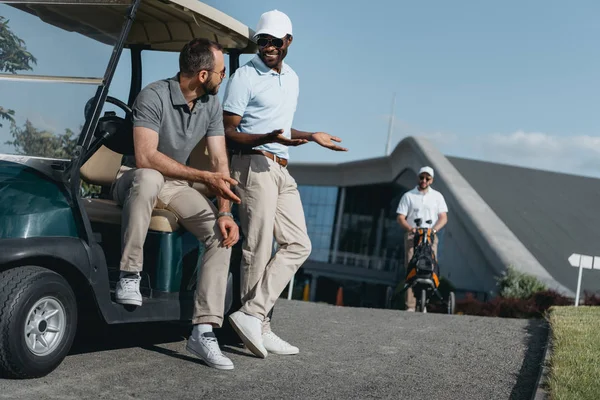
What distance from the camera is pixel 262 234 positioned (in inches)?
226

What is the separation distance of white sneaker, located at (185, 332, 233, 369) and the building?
9.69 meters

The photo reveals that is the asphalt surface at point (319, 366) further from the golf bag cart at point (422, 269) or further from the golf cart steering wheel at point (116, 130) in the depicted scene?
the golf bag cart at point (422, 269)

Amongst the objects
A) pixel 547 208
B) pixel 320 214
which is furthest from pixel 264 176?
pixel 320 214

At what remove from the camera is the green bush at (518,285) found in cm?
1705

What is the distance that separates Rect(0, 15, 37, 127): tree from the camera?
17.3 ft

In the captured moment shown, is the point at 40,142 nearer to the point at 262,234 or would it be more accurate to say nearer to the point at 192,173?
the point at 192,173

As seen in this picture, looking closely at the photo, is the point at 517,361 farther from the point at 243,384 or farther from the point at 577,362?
the point at 243,384

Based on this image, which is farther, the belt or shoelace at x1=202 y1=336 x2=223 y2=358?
the belt

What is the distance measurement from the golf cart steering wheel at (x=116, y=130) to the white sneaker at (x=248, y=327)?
4.40 feet

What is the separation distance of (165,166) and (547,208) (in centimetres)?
2309

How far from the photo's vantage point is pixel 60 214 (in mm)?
4695

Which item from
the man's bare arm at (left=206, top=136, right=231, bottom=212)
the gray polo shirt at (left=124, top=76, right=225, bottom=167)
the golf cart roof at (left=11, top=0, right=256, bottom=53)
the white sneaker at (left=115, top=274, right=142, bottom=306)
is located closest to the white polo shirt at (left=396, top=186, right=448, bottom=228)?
the golf cart roof at (left=11, top=0, right=256, bottom=53)

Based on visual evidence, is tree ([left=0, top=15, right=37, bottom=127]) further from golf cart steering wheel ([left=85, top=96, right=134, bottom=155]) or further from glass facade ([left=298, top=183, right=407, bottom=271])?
glass facade ([left=298, top=183, right=407, bottom=271])

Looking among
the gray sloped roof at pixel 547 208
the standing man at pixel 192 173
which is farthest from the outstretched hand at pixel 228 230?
the gray sloped roof at pixel 547 208
